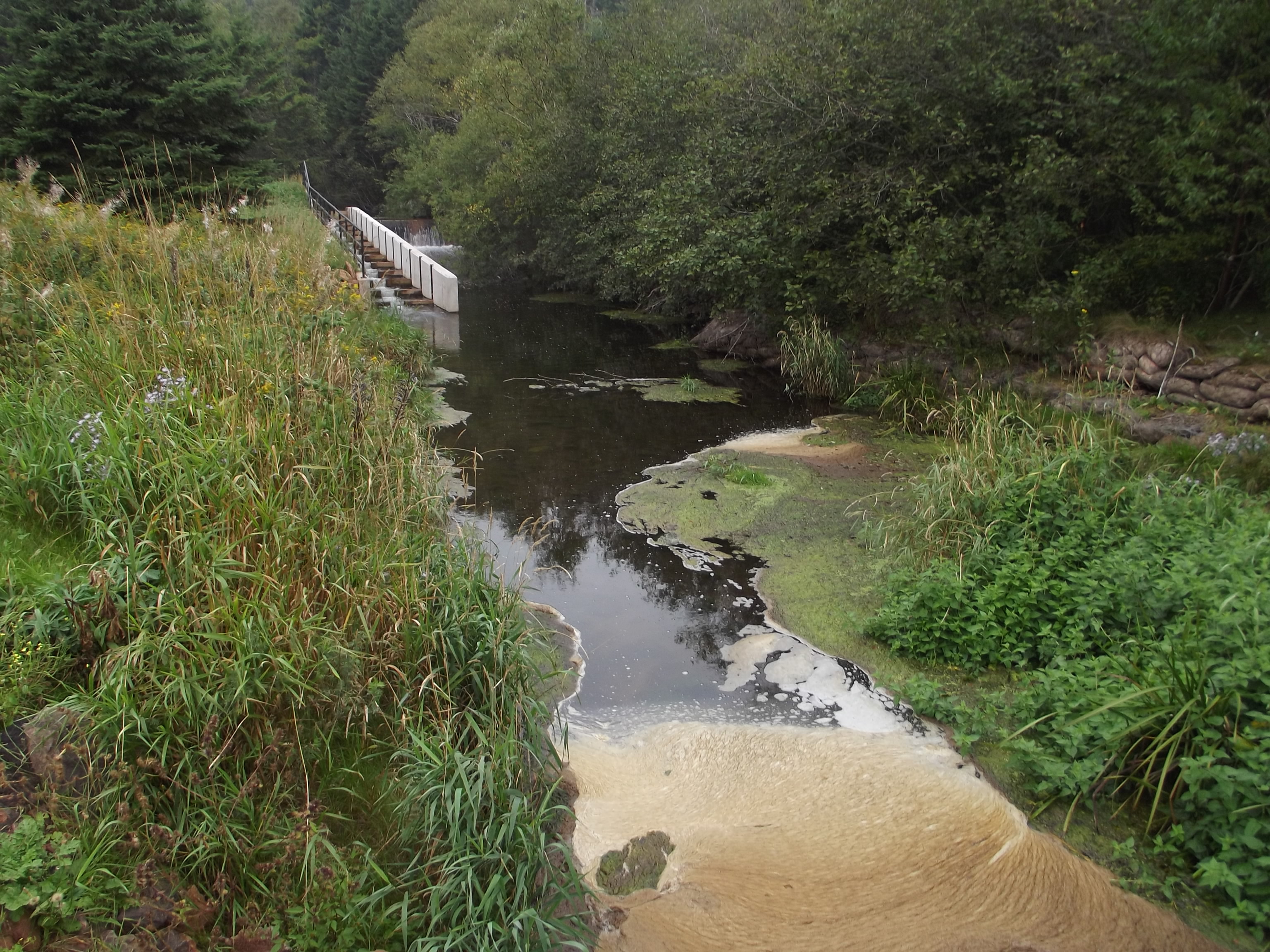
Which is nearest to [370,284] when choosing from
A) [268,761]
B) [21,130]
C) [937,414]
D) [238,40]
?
[21,130]

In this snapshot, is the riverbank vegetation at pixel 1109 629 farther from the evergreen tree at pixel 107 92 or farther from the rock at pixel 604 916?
the evergreen tree at pixel 107 92

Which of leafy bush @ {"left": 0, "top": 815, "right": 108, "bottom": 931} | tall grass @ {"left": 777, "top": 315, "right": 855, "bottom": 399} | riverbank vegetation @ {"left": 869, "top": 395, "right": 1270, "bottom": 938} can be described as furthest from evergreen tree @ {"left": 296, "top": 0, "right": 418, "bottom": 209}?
leafy bush @ {"left": 0, "top": 815, "right": 108, "bottom": 931}

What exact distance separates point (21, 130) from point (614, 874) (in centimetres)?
1401

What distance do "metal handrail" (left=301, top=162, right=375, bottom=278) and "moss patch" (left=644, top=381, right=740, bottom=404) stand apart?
20.5ft

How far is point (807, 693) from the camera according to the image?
4980 mm

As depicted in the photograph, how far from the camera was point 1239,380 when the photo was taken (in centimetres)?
783

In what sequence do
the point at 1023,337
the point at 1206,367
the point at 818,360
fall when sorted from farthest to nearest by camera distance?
the point at 818,360
the point at 1023,337
the point at 1206,367

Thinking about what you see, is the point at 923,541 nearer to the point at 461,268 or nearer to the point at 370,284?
the point at 370,284

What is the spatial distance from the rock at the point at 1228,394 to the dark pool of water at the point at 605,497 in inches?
158

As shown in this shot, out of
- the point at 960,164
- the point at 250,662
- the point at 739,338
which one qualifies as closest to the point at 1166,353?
the point at 960,164

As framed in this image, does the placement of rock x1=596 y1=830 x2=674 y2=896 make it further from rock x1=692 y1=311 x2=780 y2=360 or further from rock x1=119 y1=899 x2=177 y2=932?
rock x1=692 y1=311 x2=780 y2=360

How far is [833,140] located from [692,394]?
11.8 ft

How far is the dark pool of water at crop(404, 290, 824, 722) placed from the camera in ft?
17.3

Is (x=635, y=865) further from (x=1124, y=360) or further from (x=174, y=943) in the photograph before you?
(x=1124, y=360)
